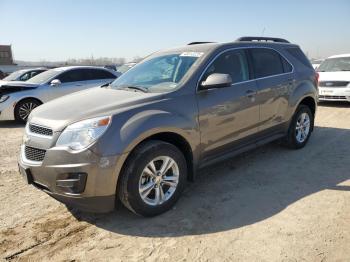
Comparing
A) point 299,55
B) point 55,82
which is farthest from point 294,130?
point 55,82

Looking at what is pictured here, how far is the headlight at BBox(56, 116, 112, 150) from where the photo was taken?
10.5ft

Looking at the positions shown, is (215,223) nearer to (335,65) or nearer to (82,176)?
(82,176)

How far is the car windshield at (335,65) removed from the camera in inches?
441

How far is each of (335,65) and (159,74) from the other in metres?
9.13

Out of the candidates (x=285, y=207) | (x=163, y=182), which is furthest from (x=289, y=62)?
(x=163, y=182)

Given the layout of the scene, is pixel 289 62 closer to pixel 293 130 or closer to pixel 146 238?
pixel 293 130

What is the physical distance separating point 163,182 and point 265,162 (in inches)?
88.5

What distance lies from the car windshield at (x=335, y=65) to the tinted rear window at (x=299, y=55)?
19.3 feet

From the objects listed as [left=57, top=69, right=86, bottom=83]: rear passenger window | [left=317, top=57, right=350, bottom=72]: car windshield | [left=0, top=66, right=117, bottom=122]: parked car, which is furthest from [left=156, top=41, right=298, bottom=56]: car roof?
[left=317, top=57, right=350, bottom=72]: car windshield

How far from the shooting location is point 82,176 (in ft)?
10.5

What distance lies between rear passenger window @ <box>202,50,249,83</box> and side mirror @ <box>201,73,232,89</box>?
19 cm

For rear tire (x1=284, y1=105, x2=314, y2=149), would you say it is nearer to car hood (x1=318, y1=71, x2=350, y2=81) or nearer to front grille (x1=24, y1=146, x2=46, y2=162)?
front grille (x1=24, y1=146, x2=46, y2=162)

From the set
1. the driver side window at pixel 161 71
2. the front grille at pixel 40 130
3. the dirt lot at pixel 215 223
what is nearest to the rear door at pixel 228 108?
the driver side window at pixel 161 71

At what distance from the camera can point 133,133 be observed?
132 inches
